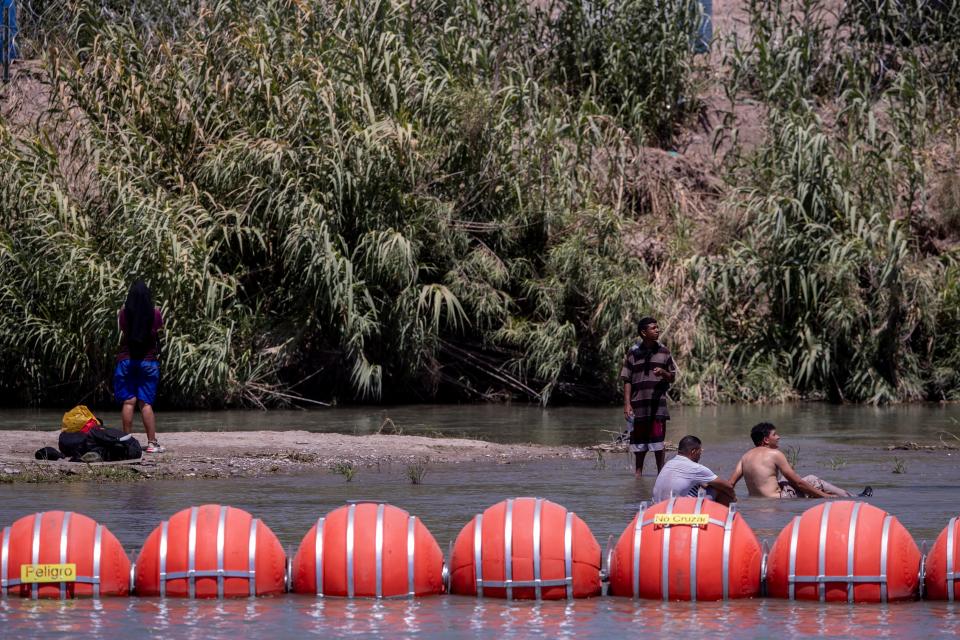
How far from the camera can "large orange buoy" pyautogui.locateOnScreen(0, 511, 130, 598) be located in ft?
27.0

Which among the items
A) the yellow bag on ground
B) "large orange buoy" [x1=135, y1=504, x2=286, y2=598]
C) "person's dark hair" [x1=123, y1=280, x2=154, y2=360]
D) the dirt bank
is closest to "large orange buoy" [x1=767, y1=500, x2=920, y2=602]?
"large orange buoy" [x1=135, y1=504, x2=286, y2=598]

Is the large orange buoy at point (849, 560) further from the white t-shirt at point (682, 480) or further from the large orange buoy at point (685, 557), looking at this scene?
the white t-shirt at point (682, 480)

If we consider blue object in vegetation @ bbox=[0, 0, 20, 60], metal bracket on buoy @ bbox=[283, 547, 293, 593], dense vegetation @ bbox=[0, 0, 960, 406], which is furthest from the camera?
blue object in vegetation @ bbox=[0, 0, 20, 60]

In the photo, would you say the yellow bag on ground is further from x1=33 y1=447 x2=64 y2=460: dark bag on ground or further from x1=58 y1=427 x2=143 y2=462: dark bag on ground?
x1=33 y1=447 x2=64 y2=460: dark bag on ground

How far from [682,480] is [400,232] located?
410 inches

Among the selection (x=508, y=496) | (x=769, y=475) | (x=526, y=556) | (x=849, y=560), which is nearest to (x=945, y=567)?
(x=849, y=560)

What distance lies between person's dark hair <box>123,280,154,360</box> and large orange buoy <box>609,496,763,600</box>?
6.63 metres

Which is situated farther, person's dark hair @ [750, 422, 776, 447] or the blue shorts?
the blue shorts

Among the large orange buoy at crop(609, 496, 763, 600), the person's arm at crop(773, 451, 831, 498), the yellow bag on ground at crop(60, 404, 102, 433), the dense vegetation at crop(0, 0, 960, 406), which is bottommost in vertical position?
the large orange buoy at crop(609, 496, 763, 600)

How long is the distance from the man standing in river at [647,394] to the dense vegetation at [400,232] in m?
6.67

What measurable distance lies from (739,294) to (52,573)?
15.2 metres

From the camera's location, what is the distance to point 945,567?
8242 mm

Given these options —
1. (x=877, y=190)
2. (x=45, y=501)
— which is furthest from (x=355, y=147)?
(x=45, y=501)

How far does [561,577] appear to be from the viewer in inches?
330
